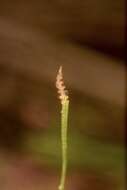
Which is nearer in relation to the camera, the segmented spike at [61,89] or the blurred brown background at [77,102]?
the segmented spike at [61,89]

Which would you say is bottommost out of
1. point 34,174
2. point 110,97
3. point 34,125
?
point 34,174

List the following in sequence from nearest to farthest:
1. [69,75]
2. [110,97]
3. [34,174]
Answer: [34,174] < [69,75] < [110,97]

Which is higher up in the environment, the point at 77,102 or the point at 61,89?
the point at 77,102

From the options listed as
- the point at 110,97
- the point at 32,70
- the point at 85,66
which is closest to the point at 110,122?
the point at 110,97

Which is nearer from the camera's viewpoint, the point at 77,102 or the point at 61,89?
the point at 61,89

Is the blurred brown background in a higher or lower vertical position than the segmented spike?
higher

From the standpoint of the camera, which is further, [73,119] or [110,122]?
[110,122]

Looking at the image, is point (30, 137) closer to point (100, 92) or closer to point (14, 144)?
point (14, 144)

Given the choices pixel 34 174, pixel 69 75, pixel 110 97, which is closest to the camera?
pixel 34 174

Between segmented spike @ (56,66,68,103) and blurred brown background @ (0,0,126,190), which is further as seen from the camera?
blurred brown background @ (0,0,126,190)

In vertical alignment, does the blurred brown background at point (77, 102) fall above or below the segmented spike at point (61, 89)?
above

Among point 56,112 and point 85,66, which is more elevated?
point 85,66
